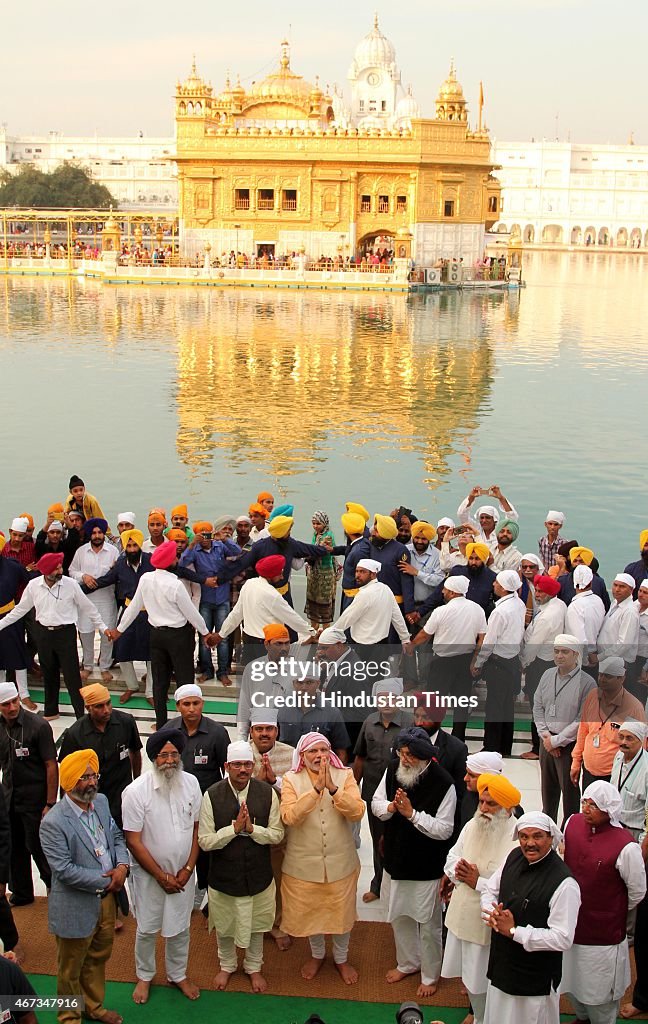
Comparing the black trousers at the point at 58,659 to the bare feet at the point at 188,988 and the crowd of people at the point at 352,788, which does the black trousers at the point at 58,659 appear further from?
the bare feet at the point at 188,988

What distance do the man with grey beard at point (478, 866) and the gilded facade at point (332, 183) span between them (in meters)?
48.8

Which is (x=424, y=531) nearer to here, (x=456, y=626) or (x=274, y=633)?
(x=456, y=626)

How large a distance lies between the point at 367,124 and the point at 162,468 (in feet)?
217

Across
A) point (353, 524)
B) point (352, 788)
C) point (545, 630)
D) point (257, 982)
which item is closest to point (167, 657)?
point (353, 524)

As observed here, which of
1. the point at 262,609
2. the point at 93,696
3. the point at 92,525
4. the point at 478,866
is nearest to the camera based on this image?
the point at 478,866

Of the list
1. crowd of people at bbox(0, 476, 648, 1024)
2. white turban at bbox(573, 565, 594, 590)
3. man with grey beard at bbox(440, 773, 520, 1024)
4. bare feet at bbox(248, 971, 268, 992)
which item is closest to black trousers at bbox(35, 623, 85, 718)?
crowd of people at bbox(0, 476, 648, 1024)

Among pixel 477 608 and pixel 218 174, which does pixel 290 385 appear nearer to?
pixel 477 608

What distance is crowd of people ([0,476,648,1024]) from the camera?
414 cm

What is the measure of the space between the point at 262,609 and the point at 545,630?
1.63 m

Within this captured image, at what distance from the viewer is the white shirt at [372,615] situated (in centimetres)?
621

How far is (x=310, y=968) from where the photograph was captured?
4.62 meters

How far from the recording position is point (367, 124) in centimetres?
7769

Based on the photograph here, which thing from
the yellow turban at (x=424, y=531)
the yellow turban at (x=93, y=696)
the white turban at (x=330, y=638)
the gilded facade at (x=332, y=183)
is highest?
the gilded facade at (x=332, y=183)

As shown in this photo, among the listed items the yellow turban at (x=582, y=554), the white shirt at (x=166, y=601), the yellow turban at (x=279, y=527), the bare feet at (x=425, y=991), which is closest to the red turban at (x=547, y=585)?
the yellow turban at (x=582, y=554)
